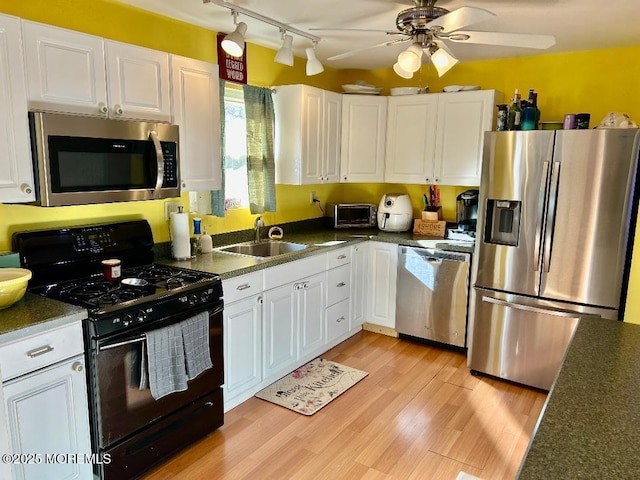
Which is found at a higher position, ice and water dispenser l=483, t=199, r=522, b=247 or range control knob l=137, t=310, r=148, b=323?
ice and water dispenser l=483, t=199, r=522, b=247

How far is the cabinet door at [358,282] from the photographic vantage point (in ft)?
12.9

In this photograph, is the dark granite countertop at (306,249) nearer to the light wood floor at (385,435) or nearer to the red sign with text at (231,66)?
the light wood floor at (385,435)

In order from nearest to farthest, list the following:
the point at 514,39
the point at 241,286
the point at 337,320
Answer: the point at 514,39, the point at 241,286, the point at 337,320

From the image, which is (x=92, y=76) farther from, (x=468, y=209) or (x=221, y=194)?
(x=468, y=209)

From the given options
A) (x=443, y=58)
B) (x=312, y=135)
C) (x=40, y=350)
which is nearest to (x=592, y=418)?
(x=443, y=58)

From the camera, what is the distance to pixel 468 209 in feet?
12.7

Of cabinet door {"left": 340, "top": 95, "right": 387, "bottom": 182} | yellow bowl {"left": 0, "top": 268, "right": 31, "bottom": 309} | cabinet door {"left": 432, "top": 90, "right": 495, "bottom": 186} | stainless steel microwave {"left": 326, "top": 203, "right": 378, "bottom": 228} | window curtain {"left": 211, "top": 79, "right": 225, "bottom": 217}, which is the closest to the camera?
yellow bowl {"left": 0, "top": 268, "right": 31, "bottom": 309}

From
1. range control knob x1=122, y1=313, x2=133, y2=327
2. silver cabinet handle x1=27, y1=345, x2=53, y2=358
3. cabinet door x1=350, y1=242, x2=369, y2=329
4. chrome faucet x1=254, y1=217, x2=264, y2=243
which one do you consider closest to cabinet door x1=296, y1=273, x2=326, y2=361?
cabinet door x1=350, y1=242, x2=369, y2=329

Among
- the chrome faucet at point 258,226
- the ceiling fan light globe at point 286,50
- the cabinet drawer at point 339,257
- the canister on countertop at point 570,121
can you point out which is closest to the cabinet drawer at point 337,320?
the cabinet drawer at point 339,257

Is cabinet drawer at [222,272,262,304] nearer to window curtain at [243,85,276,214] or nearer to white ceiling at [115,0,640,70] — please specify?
window curtain at [243,85,276,214]

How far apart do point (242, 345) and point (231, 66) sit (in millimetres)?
1966

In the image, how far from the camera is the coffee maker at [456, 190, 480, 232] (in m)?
3.84

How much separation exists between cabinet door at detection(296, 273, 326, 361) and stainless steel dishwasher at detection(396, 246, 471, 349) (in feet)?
2.50

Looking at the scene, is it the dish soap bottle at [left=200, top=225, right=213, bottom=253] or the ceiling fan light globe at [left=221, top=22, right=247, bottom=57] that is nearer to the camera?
the ceiling fan light globe at [left=221, top=22, right=247, bottom=57]
